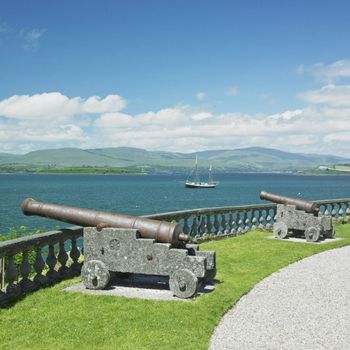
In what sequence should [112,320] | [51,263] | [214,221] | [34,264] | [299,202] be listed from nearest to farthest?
[112,320]
[34,264]
[51,263]
[299,202]
[214,221]

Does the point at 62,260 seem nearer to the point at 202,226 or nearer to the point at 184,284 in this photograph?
the point at 184,284

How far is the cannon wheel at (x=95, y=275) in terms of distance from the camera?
32.6ft

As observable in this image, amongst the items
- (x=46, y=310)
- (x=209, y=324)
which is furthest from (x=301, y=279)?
(x=46, y=310)

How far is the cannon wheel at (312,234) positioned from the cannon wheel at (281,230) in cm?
75

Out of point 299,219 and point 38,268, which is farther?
point 299,219

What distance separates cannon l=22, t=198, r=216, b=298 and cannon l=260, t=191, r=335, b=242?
801 cm

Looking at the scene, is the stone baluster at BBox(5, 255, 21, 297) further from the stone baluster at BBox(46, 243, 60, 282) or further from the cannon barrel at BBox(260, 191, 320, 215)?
the cannon barrel at BBox(260, 191, 320, 215)

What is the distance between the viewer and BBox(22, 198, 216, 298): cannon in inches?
377

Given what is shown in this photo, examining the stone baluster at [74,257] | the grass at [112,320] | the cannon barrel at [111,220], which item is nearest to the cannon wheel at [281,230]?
the grass at [112,320]

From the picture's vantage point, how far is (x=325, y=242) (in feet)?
56.5

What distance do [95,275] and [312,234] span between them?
32.5ft

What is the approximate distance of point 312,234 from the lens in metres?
17.4

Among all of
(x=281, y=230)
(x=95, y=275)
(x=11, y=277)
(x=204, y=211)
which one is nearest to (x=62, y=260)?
(x=95, y=275)

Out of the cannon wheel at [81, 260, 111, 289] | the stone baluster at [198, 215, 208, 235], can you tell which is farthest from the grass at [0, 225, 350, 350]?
the stone baluster at [198, 215, 208, 235]
